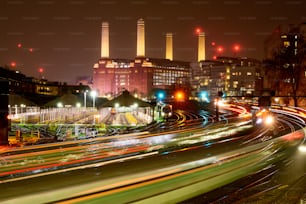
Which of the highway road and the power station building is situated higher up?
the power station building

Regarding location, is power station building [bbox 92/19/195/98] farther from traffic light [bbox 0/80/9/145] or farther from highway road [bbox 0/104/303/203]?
traffic light [bbox 0/80/9/145]

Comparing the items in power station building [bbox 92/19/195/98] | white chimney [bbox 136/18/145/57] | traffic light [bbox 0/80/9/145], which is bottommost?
traffic light [bbox 0/80/9/145]

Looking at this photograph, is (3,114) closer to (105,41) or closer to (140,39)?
(140,39)

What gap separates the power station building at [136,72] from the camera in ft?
563

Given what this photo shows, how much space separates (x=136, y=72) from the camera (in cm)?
17375

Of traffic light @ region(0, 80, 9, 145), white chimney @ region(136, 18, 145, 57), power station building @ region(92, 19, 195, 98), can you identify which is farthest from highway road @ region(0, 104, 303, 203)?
white chimney @ region(136, 18, 145, 57)

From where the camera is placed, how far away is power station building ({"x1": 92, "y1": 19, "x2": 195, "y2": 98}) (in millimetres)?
171625

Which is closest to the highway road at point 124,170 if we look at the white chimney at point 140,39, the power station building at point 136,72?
the power station building at point 136,72

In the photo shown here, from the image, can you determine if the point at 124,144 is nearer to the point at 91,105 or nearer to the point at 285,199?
the point at 285,199

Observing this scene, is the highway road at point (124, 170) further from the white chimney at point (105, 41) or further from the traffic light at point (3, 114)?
the white chimney at point (105, 41)

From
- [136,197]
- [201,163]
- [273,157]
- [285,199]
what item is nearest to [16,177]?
[136,197]

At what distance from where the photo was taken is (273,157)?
1784cm

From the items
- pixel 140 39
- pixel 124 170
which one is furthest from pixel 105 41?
pixel 124 170

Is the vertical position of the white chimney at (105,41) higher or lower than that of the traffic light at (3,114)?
higher
